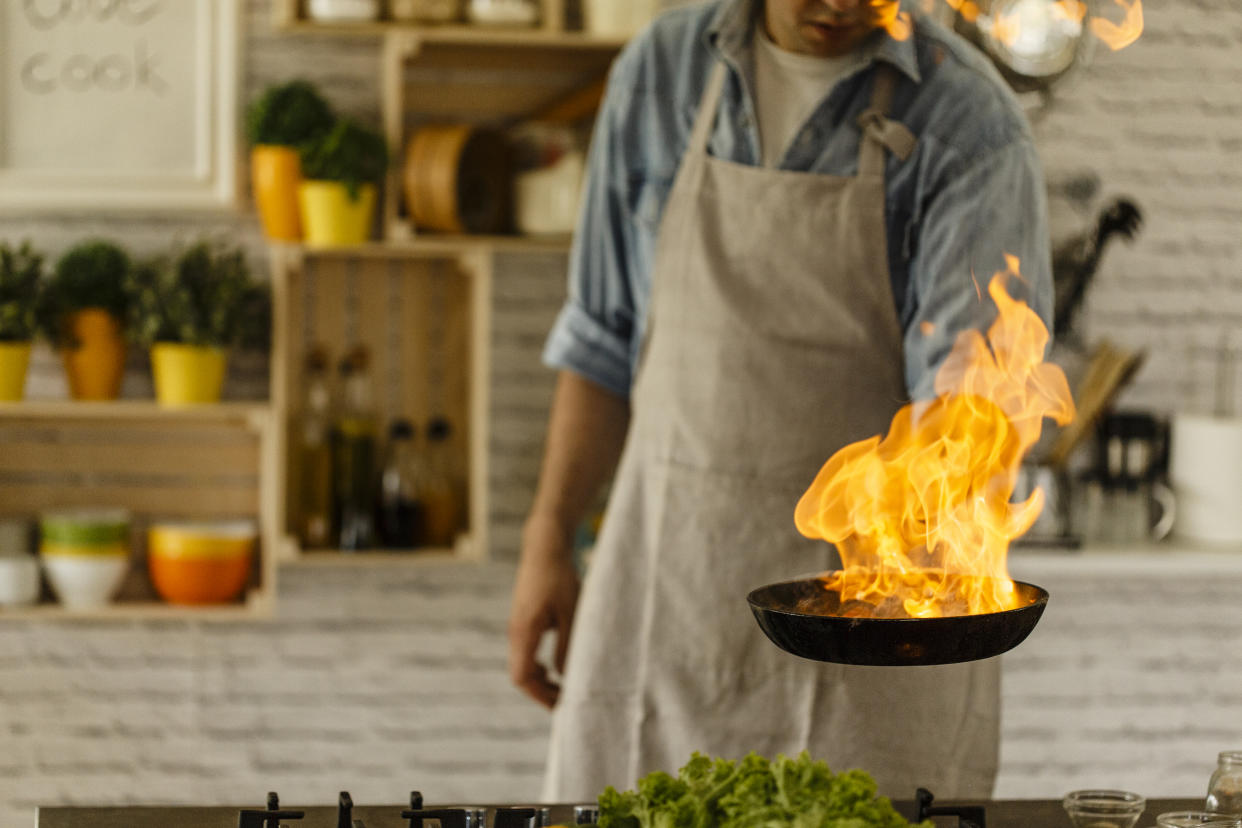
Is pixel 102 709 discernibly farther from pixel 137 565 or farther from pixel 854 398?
pixel 854 398

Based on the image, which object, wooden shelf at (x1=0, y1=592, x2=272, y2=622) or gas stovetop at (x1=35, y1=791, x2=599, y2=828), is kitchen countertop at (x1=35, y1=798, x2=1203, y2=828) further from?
wooden shelf at (x1=0, y1=592, x2=272, y2=622)

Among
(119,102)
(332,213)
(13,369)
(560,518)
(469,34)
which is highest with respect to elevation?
(469,34)

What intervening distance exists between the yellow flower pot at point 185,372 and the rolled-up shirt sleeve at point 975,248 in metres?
1.46

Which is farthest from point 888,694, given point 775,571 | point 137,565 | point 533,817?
point 137,565

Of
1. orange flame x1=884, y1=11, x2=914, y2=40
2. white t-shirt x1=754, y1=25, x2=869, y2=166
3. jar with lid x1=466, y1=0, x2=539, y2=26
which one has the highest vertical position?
jar with lid x1=466, y1=0, x2=539, y2=26

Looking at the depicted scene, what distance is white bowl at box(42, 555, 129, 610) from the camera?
7.97 ft

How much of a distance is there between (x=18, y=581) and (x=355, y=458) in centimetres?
67

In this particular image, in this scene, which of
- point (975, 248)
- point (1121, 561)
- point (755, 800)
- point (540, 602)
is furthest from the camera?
point (1121, 561)

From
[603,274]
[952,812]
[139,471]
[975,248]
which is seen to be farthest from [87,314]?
[952,812]

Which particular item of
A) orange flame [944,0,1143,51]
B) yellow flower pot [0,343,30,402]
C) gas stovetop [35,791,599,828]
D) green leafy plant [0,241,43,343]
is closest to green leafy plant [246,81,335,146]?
→ green leafy plant [0,241,43,343]

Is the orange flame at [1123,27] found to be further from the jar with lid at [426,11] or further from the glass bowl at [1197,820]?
the glass bowl at [1197,820]

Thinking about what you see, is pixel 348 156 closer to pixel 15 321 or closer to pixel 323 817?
pixel 15 321

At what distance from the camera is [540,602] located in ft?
5.85

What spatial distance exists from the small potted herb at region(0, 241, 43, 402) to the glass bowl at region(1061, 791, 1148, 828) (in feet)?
6.76
